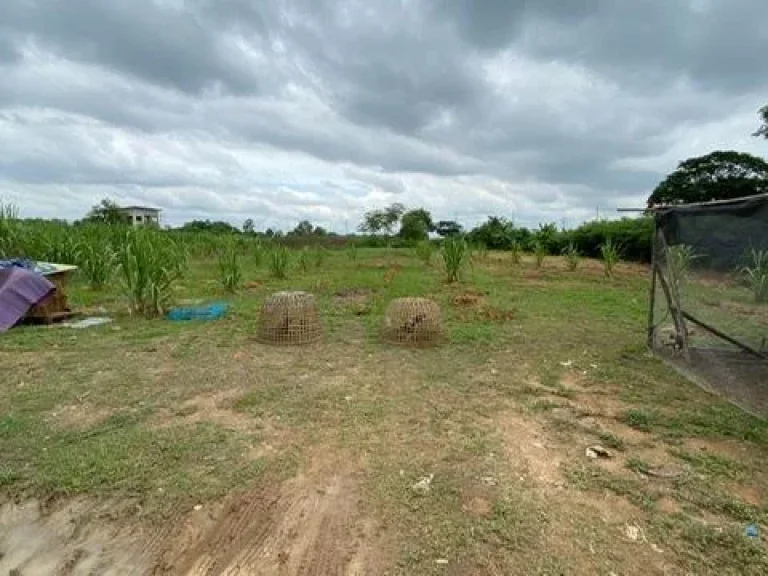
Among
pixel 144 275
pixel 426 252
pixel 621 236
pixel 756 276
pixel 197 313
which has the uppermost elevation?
pixel 621 236

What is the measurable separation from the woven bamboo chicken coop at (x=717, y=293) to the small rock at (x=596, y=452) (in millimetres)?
1174

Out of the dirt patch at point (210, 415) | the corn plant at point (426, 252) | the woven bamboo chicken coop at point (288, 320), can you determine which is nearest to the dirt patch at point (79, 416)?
the dirt patch at point (210, 415)

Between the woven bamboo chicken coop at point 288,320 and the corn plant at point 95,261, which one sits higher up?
the corn plant at point 95,261

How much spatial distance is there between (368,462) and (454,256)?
7.02 metres

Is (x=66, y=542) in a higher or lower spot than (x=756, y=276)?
lower

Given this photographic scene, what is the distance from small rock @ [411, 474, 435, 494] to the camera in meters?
2.32

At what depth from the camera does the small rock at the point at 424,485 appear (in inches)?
91.3

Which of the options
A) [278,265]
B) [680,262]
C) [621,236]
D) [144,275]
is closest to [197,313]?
[144,275]

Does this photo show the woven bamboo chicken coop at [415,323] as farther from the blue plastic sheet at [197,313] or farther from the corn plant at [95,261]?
the corn plant at [95,261]

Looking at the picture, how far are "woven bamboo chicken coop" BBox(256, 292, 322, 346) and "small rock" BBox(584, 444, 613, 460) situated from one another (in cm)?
284

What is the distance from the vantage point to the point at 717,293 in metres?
3.86

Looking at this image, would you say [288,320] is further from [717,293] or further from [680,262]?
[717,293]

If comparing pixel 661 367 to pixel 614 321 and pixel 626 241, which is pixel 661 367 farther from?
pixel 626 241

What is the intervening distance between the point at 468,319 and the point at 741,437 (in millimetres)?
3364
